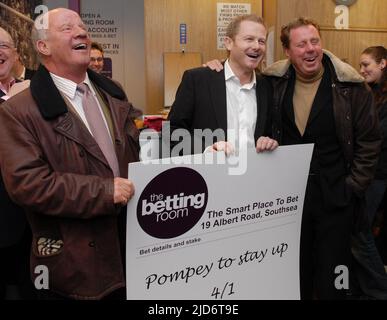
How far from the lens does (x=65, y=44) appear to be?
1.62 m

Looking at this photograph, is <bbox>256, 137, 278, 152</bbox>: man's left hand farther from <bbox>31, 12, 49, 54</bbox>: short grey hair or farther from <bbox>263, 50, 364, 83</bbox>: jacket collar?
<bbox>31, 12, 49, 54</bbox>: short grey hair

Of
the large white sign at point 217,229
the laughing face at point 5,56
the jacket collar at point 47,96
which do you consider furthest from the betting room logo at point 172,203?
the laughing face at point 5,56

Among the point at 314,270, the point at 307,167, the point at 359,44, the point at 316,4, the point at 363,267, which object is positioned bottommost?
the point at 363,267

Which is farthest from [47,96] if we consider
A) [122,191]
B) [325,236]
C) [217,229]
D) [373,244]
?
[373,244]

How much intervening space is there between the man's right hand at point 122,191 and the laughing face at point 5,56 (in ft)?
4.03

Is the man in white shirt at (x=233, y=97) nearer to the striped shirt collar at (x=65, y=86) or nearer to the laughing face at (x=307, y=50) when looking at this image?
the laughing face at (x=307, y=50)

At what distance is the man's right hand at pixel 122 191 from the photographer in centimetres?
150

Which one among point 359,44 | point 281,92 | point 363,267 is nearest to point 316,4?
point 359,44

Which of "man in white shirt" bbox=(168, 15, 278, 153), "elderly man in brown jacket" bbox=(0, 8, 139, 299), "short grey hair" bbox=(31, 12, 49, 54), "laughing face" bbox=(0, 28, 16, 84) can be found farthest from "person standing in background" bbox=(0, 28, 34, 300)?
"man in white shirt" bbox=(168, 15, 278, 153)

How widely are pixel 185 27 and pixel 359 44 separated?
7.24 ft

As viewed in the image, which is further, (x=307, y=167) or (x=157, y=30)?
(x=157, y=30)

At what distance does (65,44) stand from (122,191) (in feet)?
2.05

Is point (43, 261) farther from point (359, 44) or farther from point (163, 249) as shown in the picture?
point (359, 44)

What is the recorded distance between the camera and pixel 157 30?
5.38 metres
